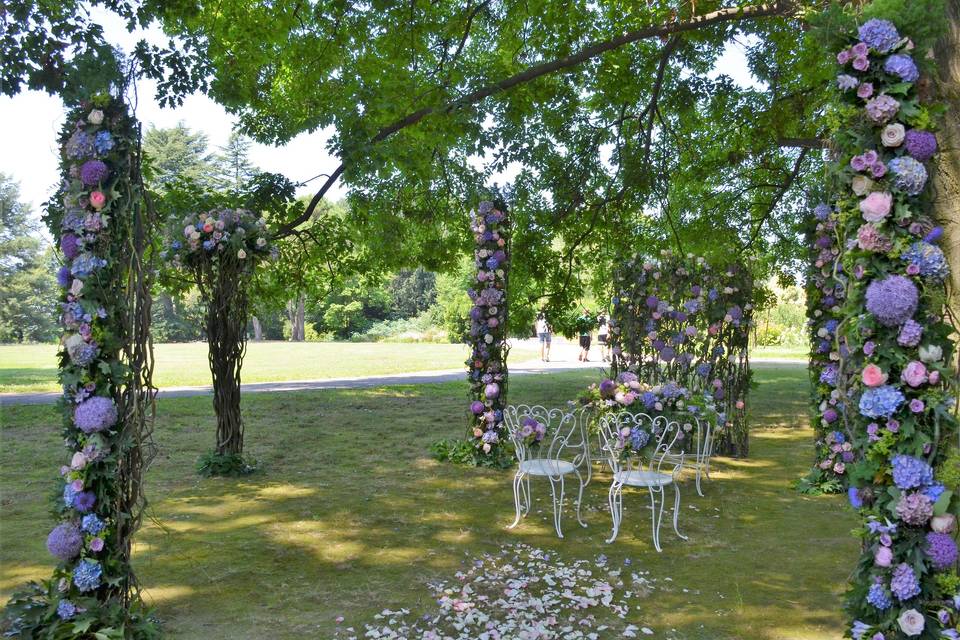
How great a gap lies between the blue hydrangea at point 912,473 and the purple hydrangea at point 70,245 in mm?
3759

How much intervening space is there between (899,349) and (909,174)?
704 mm

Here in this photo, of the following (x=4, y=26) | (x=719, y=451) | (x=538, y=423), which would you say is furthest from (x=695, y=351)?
(x=4, y=26)

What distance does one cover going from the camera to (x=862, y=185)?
9.35 feet

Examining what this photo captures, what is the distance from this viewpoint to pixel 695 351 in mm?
8023

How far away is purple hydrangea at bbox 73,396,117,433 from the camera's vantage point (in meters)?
3.20

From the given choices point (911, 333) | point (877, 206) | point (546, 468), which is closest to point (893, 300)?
point (911, 333)

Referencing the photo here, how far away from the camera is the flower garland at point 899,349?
8.89ft

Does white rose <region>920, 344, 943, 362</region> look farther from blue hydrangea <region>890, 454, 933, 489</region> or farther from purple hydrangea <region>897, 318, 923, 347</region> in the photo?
A: blue hydrangea <region>890, 454, 933, 489</region>

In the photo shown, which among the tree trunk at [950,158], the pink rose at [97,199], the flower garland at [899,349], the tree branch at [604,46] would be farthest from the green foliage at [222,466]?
the tree trunk at [950,158]

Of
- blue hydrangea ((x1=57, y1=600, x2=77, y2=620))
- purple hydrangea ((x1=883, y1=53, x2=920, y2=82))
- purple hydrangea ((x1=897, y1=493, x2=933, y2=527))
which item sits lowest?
blue hydrangea ((x1=57, y1=600, x2=77, y2=620))

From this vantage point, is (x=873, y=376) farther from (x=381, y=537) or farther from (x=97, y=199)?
(x=381, y=537)

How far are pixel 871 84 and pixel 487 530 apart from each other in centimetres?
404

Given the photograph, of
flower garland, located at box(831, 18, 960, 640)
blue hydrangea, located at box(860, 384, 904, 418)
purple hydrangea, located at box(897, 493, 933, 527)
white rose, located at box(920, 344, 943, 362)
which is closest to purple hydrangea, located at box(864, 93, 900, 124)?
flower garland, located at box(831, 18, 960, 640)

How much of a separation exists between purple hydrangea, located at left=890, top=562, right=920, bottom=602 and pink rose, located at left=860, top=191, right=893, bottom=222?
4.64 ft
